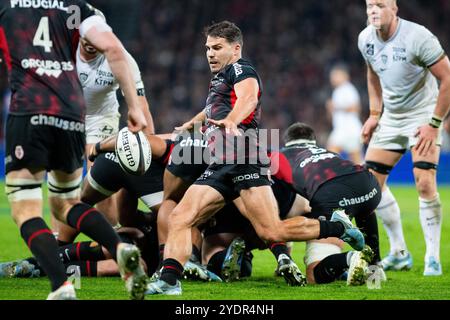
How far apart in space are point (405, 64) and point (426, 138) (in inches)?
30.1

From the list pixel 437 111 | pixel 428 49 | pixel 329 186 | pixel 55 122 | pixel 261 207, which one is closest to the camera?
pixel 55 122

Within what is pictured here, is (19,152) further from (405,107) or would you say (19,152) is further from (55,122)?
(405,107)

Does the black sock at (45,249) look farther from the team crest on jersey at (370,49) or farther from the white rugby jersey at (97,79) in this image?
the team crest on jersey at (370,49)

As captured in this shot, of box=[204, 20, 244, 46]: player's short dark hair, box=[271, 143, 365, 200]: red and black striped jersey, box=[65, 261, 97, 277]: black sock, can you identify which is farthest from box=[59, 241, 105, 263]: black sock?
box=[204, 20, 244, 46]: player's short dark hair

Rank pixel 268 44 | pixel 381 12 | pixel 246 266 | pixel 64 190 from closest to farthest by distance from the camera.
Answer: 1. pixel 64 190
2. pixel 246 266
3. pixel 381 12
4. pixel 268 44

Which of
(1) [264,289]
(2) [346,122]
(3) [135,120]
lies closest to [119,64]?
(3) [135,120]

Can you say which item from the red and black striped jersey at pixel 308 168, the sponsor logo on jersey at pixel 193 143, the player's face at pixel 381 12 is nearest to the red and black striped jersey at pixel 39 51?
the sponsor logo on jersey at pixel 193 143

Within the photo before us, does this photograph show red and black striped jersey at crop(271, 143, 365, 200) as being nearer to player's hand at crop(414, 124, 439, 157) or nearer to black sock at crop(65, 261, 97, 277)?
player's hand at crop(414, 124, 439, 157)

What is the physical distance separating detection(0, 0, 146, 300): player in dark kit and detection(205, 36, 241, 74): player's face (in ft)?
4.82

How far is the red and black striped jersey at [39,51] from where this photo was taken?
16.4 ft

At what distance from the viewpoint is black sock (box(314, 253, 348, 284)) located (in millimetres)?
6285

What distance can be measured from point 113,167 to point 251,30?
60.8 feet

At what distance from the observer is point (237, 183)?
238 inches

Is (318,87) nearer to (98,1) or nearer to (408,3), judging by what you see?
(408,3)
